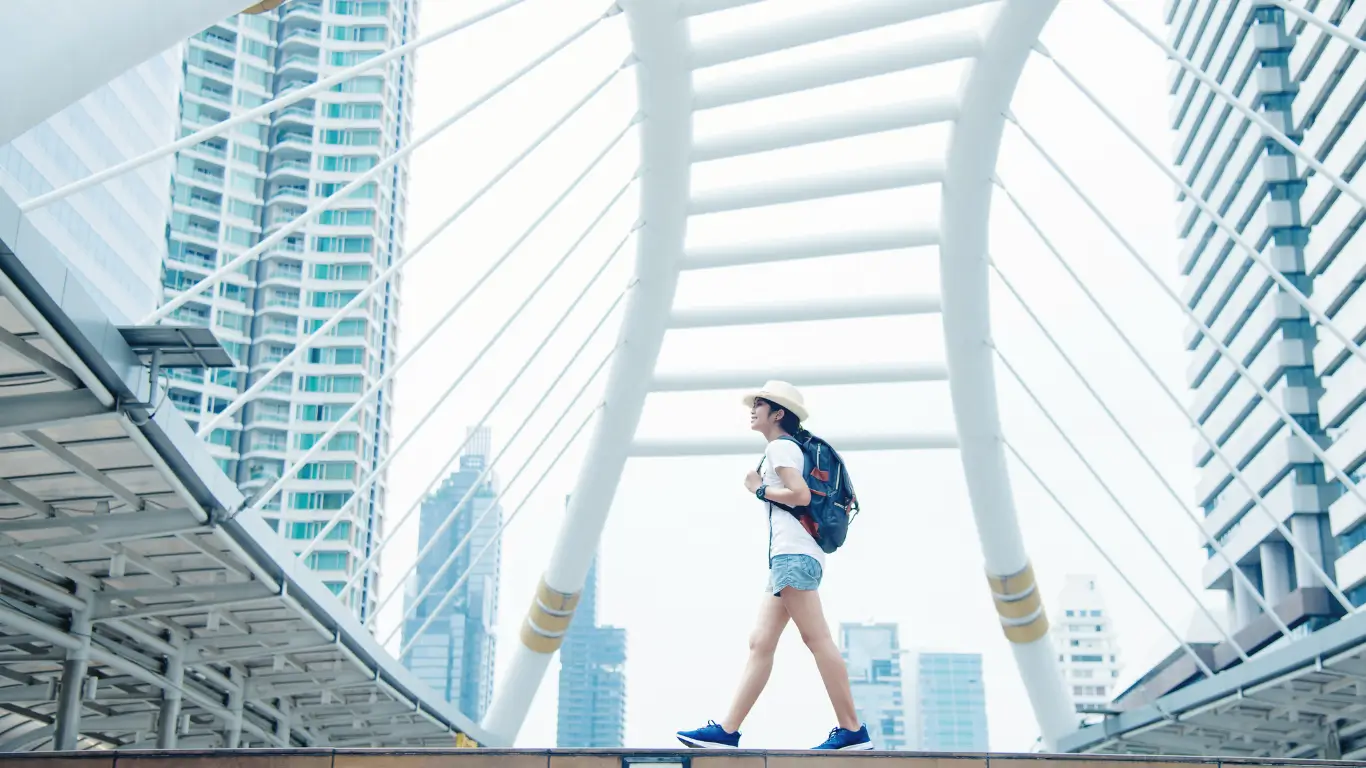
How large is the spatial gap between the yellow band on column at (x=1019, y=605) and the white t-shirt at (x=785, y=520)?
12.8m

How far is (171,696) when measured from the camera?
14.3m

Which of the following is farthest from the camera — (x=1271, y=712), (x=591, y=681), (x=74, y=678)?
(x=591, y=681)

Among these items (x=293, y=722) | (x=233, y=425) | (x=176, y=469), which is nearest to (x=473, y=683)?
(x=233, y=425)

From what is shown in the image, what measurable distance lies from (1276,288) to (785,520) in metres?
65.0

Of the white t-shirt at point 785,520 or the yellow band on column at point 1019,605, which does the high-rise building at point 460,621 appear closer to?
the yellow band on column at point 1019,605

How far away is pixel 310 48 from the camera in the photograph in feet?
326

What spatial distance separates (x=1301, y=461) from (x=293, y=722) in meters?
53.0

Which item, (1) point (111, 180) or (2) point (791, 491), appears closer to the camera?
(2) point (791, 491)

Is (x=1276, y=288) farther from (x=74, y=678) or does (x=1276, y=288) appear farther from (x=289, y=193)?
(x=74, y=678)

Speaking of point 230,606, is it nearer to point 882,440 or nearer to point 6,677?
point 6,677

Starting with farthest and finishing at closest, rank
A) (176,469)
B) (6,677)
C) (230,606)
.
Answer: (6,677), (230,606), (176,469)

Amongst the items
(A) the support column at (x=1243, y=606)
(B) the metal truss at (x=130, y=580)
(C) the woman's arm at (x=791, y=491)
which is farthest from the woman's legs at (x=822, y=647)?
(A) the support column at (x=1243, y=606)

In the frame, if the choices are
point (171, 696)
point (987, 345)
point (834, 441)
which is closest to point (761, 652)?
point (171, 696)

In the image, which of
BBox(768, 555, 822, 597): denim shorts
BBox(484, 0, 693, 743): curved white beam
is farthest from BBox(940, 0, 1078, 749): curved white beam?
BBox(768, 555, 822, 597): denim shorts
